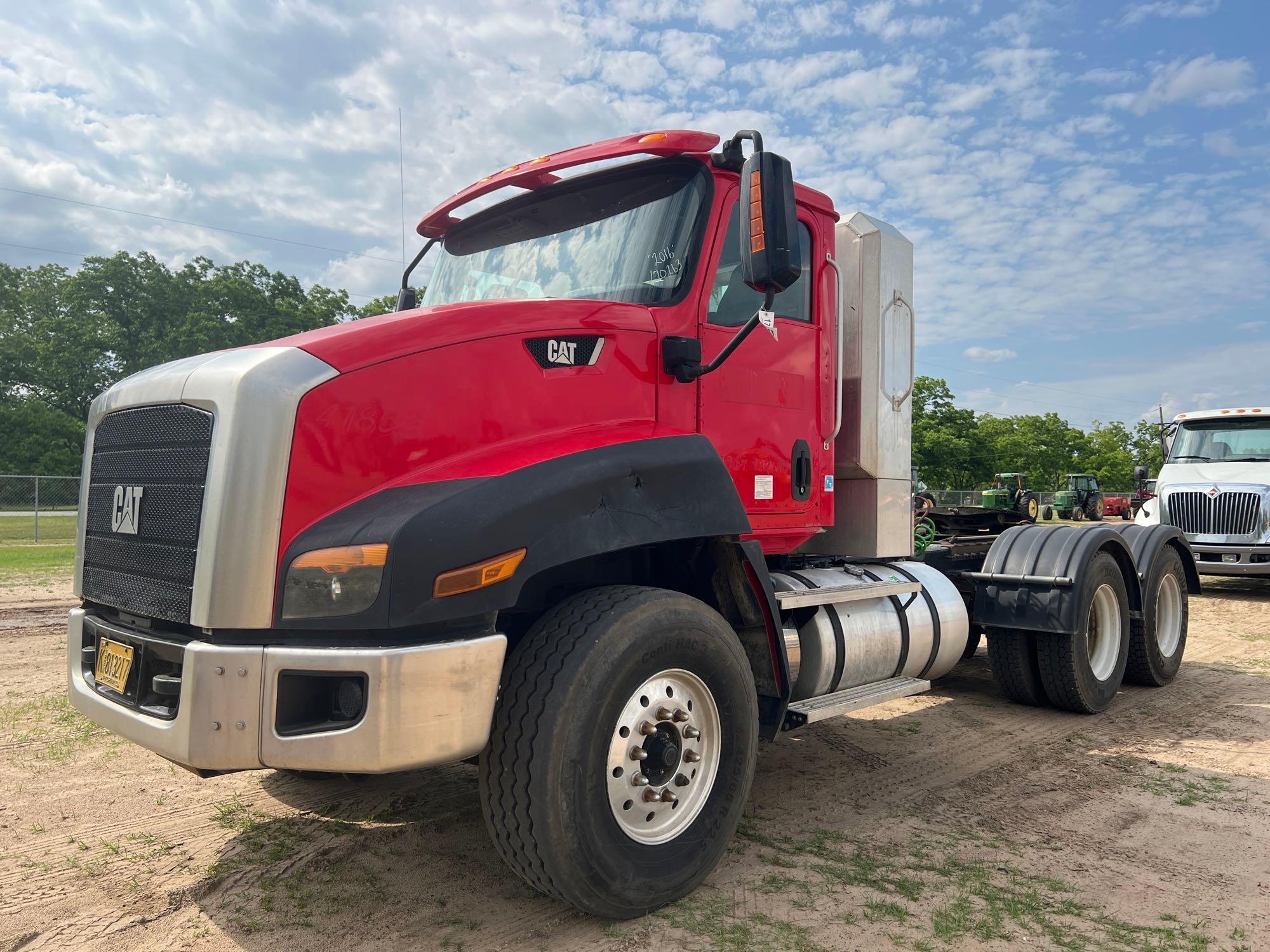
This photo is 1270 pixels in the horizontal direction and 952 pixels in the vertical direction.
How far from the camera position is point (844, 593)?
188 inches

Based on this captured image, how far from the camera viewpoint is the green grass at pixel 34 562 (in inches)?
541

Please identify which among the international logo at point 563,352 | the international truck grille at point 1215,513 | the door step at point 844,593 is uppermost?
the international logo at point 563,352

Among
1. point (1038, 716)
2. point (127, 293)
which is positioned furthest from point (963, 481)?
point (1038, 716)

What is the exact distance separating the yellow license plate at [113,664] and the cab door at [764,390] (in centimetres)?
243

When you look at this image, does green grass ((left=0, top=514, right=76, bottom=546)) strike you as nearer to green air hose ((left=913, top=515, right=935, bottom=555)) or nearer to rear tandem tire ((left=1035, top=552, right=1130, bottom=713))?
green air hose ((left=913, top=515, right=935, bottom=555))

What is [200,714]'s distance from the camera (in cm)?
279

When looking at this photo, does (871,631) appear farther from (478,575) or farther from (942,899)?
(478,575)

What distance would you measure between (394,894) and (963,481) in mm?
59107

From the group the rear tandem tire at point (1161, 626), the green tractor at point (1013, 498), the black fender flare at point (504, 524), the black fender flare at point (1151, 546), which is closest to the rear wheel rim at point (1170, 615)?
the rear tandem tire at point (1161, 626)

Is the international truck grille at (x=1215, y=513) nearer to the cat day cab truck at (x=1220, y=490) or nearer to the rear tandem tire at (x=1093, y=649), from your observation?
the cat day cab truck at (x=1220, y=490)

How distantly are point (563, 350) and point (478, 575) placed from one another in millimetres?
1076

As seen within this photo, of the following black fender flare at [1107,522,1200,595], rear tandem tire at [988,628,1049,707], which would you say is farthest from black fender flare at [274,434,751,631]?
black fender flare at [1107,522,1200,595]

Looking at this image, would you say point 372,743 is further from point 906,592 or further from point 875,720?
point 875,720

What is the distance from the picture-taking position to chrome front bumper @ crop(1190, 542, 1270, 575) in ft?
41.1
